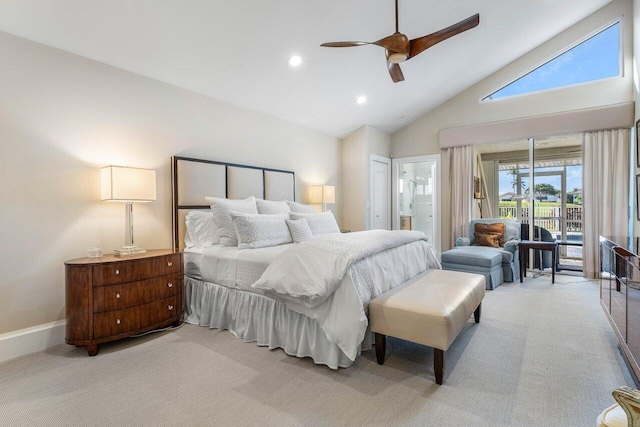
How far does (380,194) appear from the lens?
640 centimetres

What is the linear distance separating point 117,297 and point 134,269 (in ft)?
0.80

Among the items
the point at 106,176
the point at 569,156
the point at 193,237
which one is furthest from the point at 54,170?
the point at 569,156

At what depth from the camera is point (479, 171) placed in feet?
19.7

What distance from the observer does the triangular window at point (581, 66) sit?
15.5 ft

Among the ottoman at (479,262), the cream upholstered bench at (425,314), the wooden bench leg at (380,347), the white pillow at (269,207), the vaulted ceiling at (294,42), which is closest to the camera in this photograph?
the cream upholstered bench at (425,314)

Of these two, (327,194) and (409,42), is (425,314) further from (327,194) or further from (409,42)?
(327,194)

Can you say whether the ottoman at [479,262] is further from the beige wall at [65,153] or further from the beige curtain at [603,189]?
the beige wall at [65,153]

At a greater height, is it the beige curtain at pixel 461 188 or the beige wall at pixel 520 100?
the beige wall at pixel 520 100

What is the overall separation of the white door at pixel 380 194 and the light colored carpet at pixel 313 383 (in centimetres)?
345

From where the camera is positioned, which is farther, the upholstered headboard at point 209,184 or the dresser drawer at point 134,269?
the upholstered headboard at point 209,184

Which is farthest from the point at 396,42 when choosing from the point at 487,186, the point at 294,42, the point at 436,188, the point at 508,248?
the point at 487,186

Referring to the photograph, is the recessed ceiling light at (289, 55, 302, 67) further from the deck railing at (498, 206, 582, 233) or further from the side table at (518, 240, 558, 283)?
the deck railing at (498, 206, 582, 233)

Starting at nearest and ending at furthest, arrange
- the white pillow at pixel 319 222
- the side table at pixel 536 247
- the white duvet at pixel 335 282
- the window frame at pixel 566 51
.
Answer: the white duvet at pixel 335 282, the white pillow at pixel 319 222, the side table at pixel 536 247, the window frame at pixel 566 51

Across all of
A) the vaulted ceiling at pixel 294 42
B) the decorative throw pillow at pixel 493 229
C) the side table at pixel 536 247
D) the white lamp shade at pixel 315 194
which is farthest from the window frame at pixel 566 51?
the white lamp shade at pixel 315 194
